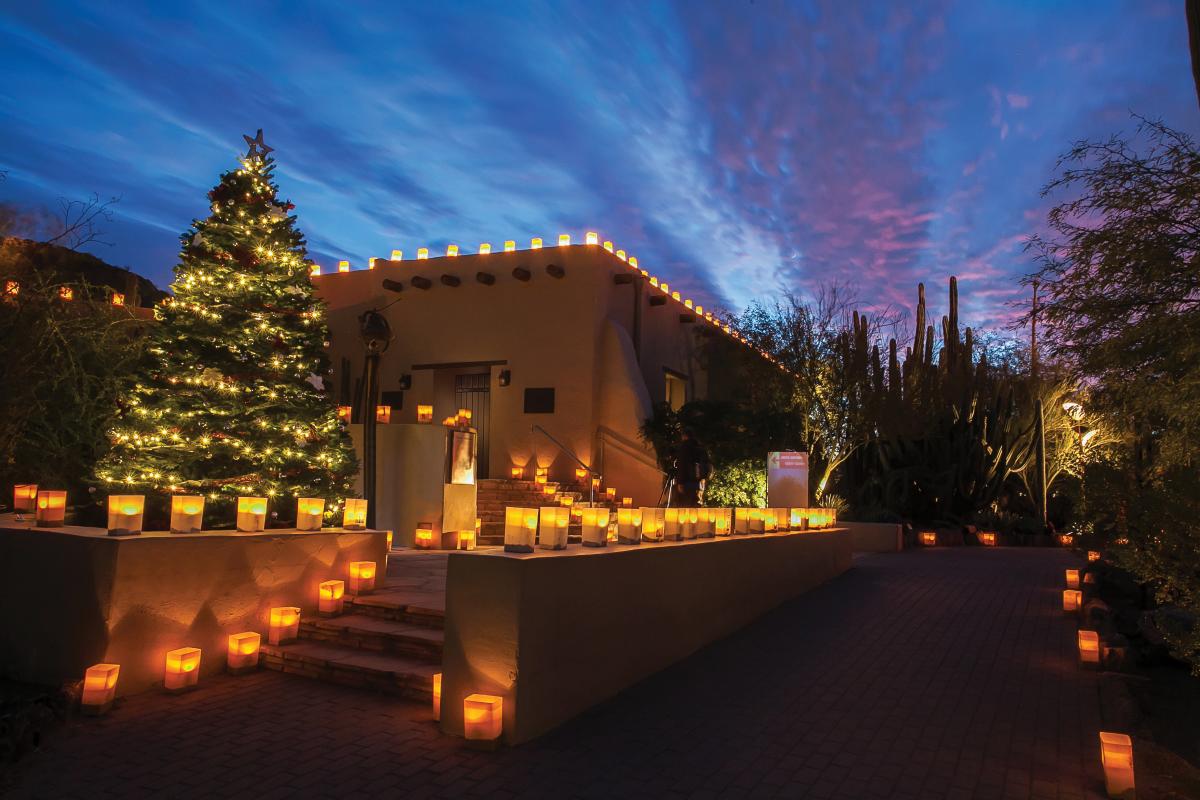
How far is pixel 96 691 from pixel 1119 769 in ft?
18.5

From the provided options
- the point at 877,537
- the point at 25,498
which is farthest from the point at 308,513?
the point at 877,537

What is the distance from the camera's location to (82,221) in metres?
Result: 7.51

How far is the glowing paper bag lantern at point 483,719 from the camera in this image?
4148mm

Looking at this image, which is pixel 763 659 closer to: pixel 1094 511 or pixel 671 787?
pixel 671 787

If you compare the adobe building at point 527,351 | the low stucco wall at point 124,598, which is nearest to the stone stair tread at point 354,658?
the low stucco wall at point 124,598

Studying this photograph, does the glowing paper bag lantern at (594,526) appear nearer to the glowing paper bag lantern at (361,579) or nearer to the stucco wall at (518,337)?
the glowing paper bag lantern at (361,579)

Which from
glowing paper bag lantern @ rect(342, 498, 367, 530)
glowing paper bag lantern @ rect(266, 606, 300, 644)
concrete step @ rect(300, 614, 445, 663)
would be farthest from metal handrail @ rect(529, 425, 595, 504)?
glowing paper bag lantern @ rect(266, 606, 300, 644)

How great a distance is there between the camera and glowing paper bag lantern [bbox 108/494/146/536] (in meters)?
5.30

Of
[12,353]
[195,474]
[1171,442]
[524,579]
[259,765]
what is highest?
[12,353]

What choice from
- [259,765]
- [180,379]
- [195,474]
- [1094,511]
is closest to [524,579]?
[259,765]

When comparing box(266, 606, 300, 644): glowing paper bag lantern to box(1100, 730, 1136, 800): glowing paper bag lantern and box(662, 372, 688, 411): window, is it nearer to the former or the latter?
box(1100, 730, 1136, 800): glowing paper bag lantern

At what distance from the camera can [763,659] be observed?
6.20 metres

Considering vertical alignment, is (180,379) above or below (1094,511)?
above

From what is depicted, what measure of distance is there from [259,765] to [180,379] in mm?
4304
